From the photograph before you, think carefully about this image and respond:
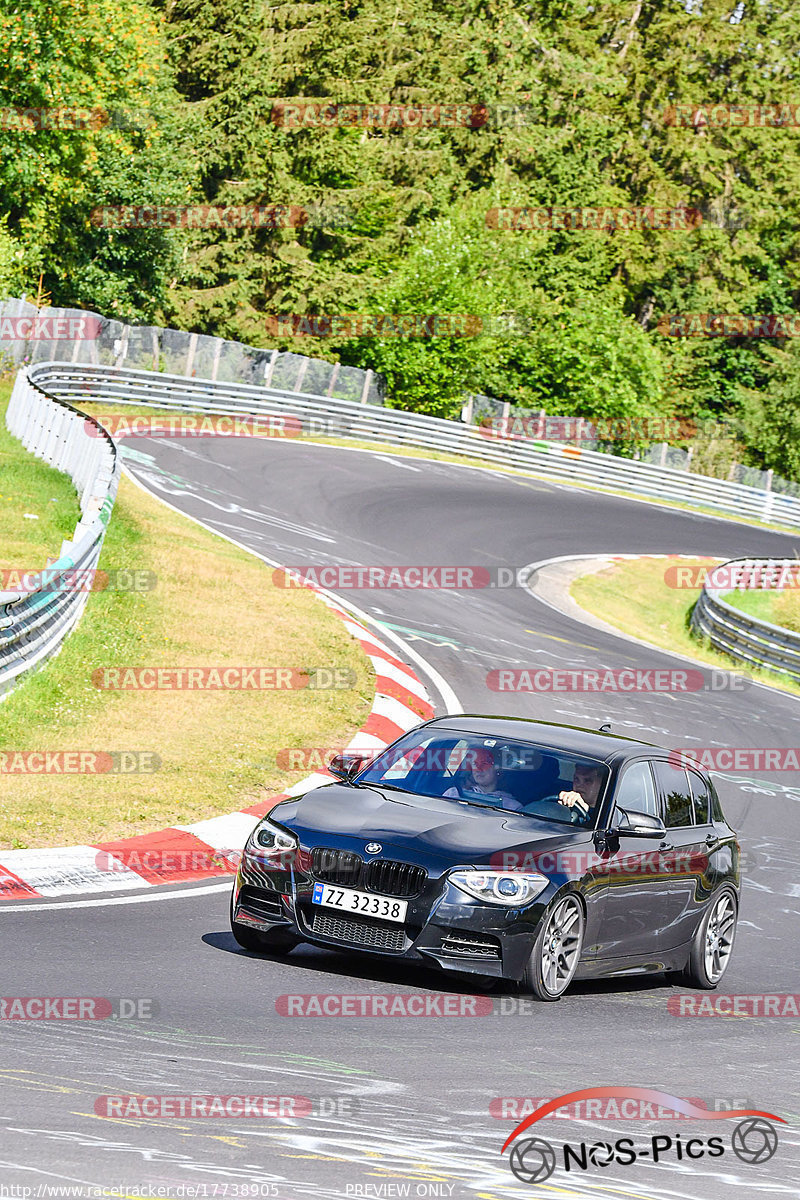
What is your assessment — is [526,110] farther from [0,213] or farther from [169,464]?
[169,464]

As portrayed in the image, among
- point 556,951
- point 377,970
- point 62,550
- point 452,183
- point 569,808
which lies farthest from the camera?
point 452,183

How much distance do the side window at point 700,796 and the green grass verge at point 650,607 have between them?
14.7 metres

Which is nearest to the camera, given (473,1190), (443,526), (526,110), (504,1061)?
(473,1190)

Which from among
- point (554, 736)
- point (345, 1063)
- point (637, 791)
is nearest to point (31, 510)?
point (554, 736)

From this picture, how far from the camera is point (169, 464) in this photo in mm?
33969

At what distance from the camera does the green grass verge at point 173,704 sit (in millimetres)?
11641

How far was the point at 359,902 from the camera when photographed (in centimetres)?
786

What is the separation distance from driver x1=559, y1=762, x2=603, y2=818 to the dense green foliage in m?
34.3

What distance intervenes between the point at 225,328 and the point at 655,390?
1720cm

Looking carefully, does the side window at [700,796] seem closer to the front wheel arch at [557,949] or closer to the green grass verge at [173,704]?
the front wheel arch at [557,949]

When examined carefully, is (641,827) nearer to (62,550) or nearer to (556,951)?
(556,951)

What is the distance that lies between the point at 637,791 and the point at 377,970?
1893 millimetres

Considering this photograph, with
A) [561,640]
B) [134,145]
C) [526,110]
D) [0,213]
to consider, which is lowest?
[561,640]

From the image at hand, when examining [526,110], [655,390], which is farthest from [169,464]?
[526,110]
